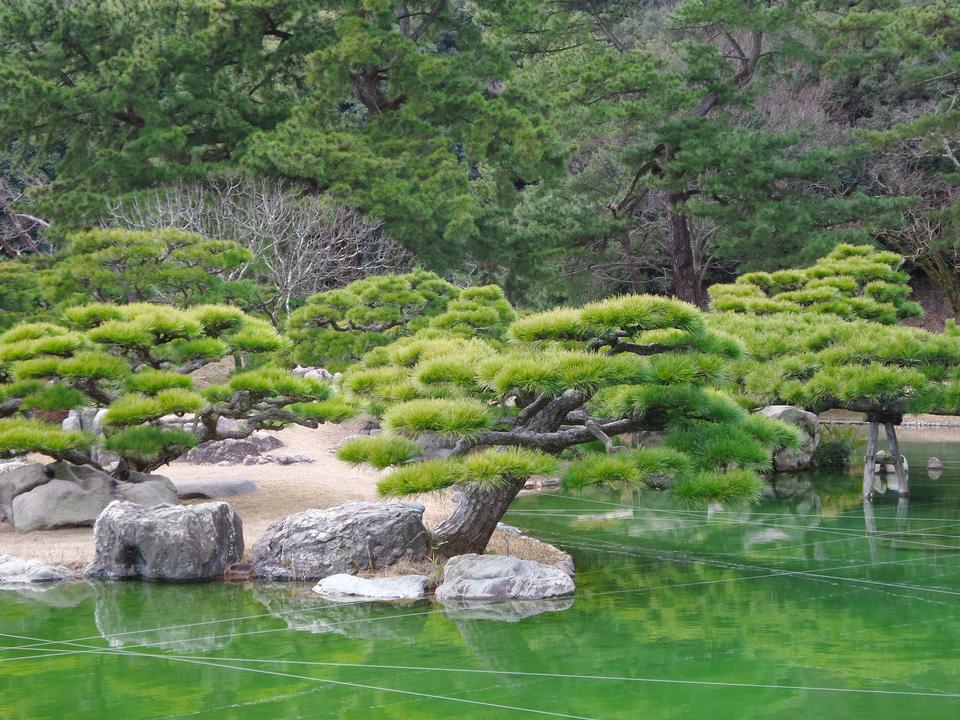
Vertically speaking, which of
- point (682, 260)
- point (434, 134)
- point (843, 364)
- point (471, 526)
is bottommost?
point (471, 526)

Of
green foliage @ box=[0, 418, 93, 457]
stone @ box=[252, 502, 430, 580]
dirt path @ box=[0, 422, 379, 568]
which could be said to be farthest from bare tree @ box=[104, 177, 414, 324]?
stone @ box=[252, 502, 430, 580]

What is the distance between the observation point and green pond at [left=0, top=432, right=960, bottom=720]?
4074 mm

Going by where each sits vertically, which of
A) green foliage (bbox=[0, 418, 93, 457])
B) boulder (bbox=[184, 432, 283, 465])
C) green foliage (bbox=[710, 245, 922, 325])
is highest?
green foliage (bbox=[710, 245, 922, 325])

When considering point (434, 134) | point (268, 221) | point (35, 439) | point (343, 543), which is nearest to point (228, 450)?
point (35, 439)

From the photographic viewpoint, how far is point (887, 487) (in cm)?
1027

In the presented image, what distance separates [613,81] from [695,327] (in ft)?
41.1

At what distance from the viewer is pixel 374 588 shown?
591 cm

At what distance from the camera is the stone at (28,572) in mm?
6351

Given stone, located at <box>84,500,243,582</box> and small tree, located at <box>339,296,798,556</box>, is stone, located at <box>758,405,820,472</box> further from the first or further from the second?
stone, located at <box>84,500,243,582</box>

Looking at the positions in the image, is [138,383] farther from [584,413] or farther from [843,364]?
[843,364]

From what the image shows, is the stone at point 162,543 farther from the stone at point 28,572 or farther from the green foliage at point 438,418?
the green foliage at point 438,418

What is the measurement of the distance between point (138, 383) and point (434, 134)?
11484 mm

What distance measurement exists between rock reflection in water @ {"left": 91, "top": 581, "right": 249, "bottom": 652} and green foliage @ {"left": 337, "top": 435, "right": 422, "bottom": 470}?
1017 mm

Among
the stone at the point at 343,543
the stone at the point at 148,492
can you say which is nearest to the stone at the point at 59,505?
the stone at the point at 148,492
